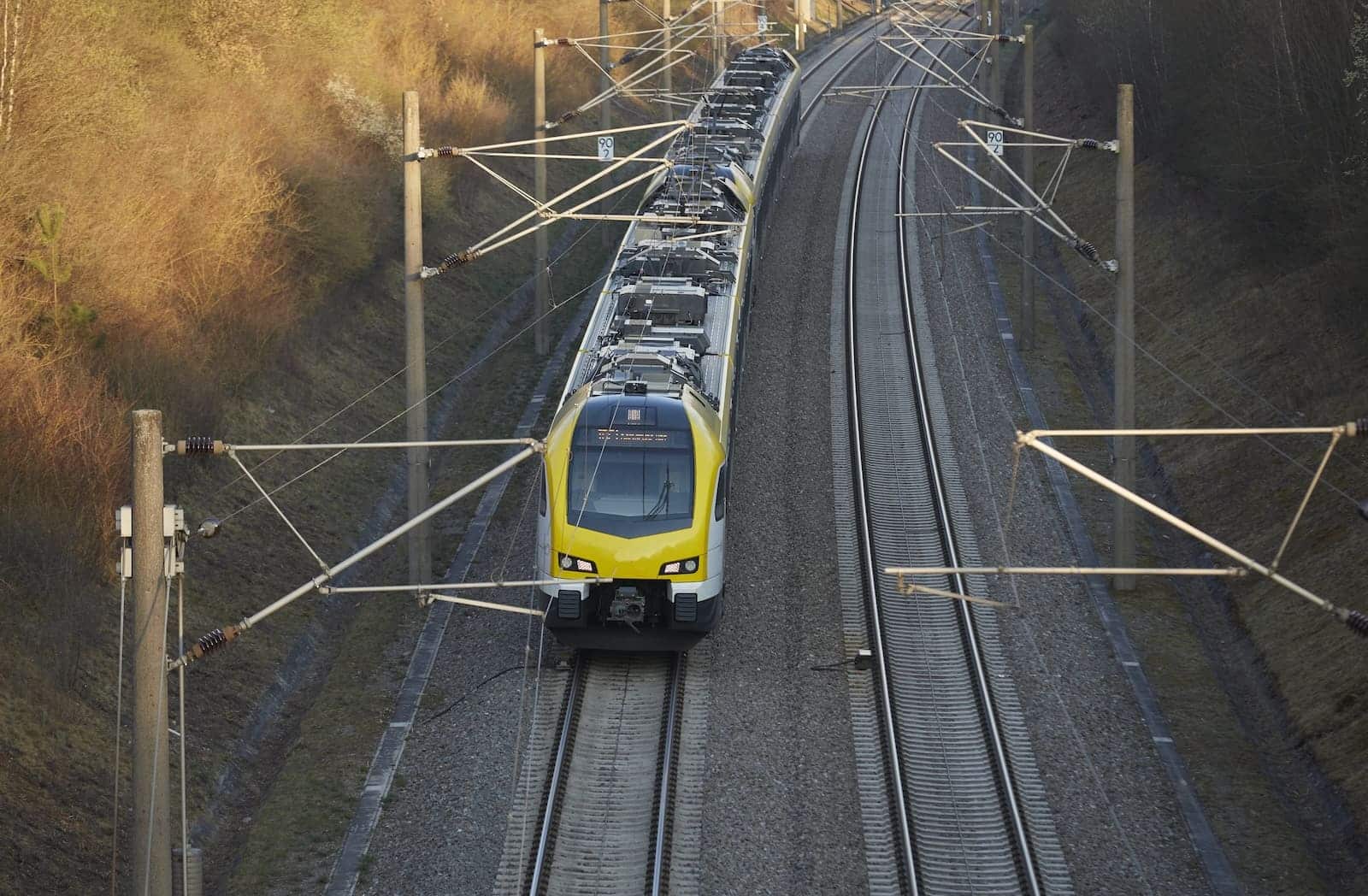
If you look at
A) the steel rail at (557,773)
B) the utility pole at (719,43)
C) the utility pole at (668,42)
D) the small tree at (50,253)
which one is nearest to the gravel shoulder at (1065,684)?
the steel rail at (557,773)

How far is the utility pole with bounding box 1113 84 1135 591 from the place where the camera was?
2128 cm

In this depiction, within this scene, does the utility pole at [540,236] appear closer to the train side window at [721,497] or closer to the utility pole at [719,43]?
the train side window at [721,497]

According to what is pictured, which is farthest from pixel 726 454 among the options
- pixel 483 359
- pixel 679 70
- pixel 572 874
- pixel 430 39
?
pixel 679 70

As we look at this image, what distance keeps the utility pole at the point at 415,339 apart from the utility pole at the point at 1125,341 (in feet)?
31.4

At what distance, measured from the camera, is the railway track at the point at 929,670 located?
610 inches

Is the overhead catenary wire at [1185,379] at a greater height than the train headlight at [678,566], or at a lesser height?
greater

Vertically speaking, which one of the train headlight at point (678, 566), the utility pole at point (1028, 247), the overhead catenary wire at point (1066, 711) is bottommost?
the overhead catenary wire at point (1066, 711)

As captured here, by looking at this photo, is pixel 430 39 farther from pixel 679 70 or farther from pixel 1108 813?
pixel 1108 813

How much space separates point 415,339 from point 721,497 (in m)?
5.12

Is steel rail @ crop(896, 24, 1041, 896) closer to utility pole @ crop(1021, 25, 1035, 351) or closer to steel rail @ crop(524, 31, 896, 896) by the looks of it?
utility pole @ crop(1021, 25, 1035, 351)

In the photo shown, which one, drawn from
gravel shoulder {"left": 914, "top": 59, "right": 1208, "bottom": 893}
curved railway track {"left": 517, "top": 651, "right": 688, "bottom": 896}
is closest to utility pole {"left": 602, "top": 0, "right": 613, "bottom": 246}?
gravel shoulder {"left": 914, "top": 59, "right": 1208, "bottom": 893}

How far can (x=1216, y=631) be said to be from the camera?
2062 cm

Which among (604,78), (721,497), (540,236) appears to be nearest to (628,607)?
(721,497)

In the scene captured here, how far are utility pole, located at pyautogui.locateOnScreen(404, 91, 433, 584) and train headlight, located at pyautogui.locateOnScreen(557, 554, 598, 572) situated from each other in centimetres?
327
